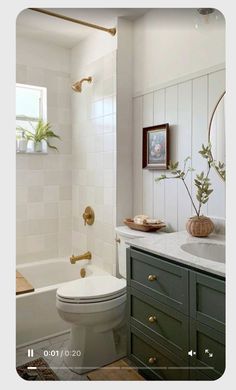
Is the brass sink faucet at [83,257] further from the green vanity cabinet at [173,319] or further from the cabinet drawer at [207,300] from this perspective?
the cabinet drawer at [207,300]

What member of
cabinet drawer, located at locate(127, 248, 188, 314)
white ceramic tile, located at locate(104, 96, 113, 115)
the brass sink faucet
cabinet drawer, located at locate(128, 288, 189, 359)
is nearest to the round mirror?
cabinet drawer, located at locate(127, 248, 188, 314)

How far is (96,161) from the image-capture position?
226 centimetres

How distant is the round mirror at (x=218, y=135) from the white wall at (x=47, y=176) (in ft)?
4.45

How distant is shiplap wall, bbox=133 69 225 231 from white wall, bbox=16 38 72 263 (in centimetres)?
74

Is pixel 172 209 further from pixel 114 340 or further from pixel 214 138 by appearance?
pixel 114 340

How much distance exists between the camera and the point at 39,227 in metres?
2.45

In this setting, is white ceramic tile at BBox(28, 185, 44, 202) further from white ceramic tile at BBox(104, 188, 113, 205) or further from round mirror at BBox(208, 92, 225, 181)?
round mirror at BBox(208, 92, 225, 181)

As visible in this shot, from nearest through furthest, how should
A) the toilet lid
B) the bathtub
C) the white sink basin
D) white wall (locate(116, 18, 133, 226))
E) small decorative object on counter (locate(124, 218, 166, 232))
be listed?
the white sink basin < the toilet lid < small decorative object on counter (locate(124, 218, 166, 232)) < the bathtub < white wall (locate(116, 18, 133, 226))

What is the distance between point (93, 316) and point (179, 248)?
0.62m

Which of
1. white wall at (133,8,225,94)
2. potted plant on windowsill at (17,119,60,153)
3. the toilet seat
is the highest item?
white wall at (133,8,225,94)

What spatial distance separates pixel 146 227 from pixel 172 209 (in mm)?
186

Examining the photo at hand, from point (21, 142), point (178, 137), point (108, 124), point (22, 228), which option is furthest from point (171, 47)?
point (22, 228)

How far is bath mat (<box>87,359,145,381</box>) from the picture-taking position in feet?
3.84
